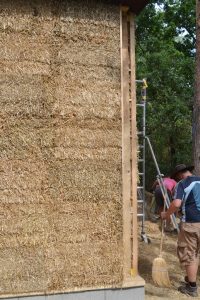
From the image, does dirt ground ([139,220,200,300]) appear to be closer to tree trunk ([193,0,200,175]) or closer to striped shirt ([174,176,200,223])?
striped shirt ([174,176,200,223])

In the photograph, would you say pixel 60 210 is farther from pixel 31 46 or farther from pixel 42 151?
pixel 31 46

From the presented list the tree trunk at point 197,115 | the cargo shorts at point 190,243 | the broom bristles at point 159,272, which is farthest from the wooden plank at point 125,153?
the tree trunk at point 197,115

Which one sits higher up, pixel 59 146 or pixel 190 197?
pixel 59 146

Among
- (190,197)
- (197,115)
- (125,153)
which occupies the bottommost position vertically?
(190,197)

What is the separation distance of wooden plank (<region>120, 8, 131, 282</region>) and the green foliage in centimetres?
1277

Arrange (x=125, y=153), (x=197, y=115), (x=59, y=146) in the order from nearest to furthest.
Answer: (x=59, y=146) → (x=125, y=153) → (x=197, y=115)

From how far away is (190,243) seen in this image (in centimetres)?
677

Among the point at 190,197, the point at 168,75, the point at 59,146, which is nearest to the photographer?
the point at 59,146

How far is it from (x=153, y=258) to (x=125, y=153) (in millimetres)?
3408

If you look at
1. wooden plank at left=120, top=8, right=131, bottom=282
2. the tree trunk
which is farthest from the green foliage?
wooden plank at left=120, top=8, right=131, bottom=282

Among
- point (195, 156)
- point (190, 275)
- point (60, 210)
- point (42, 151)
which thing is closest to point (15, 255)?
point (60, 210)

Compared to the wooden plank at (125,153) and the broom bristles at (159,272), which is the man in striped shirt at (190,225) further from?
the wooden plank at (125,153)

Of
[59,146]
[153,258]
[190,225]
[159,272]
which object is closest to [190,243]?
[190,225]

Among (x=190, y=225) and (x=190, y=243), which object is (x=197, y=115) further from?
(x=190, y=243)
